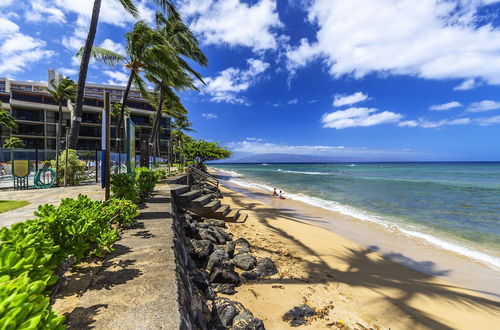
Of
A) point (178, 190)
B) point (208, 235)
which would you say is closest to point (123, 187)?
point (208, 235)

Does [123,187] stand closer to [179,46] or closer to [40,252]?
[40,252]

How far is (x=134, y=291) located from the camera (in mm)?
2674

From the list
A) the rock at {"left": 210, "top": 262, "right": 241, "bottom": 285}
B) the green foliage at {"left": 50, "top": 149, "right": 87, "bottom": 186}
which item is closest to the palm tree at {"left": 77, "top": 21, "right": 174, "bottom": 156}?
the green foliage at {"left": 50, "top": 149, "right": 87, "bottom": 186}

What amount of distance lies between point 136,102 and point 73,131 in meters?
42.1

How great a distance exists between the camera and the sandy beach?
4.65 metres

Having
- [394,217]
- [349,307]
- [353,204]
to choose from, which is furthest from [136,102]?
[349,307]

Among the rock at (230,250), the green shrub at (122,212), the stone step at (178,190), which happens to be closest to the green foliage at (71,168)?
the stone step at (178,190)

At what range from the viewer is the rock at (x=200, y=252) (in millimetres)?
6020

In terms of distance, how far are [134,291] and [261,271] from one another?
3.86m

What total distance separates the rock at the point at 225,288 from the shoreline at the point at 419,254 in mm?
5979

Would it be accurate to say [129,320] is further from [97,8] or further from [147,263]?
[97,8]

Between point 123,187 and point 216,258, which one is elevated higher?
point 123,187

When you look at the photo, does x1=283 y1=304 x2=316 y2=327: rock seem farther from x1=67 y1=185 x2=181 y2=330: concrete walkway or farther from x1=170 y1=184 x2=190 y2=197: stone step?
x1=170 y1=184 x2=190 y2=197: stone step

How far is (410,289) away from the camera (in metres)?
5.94
